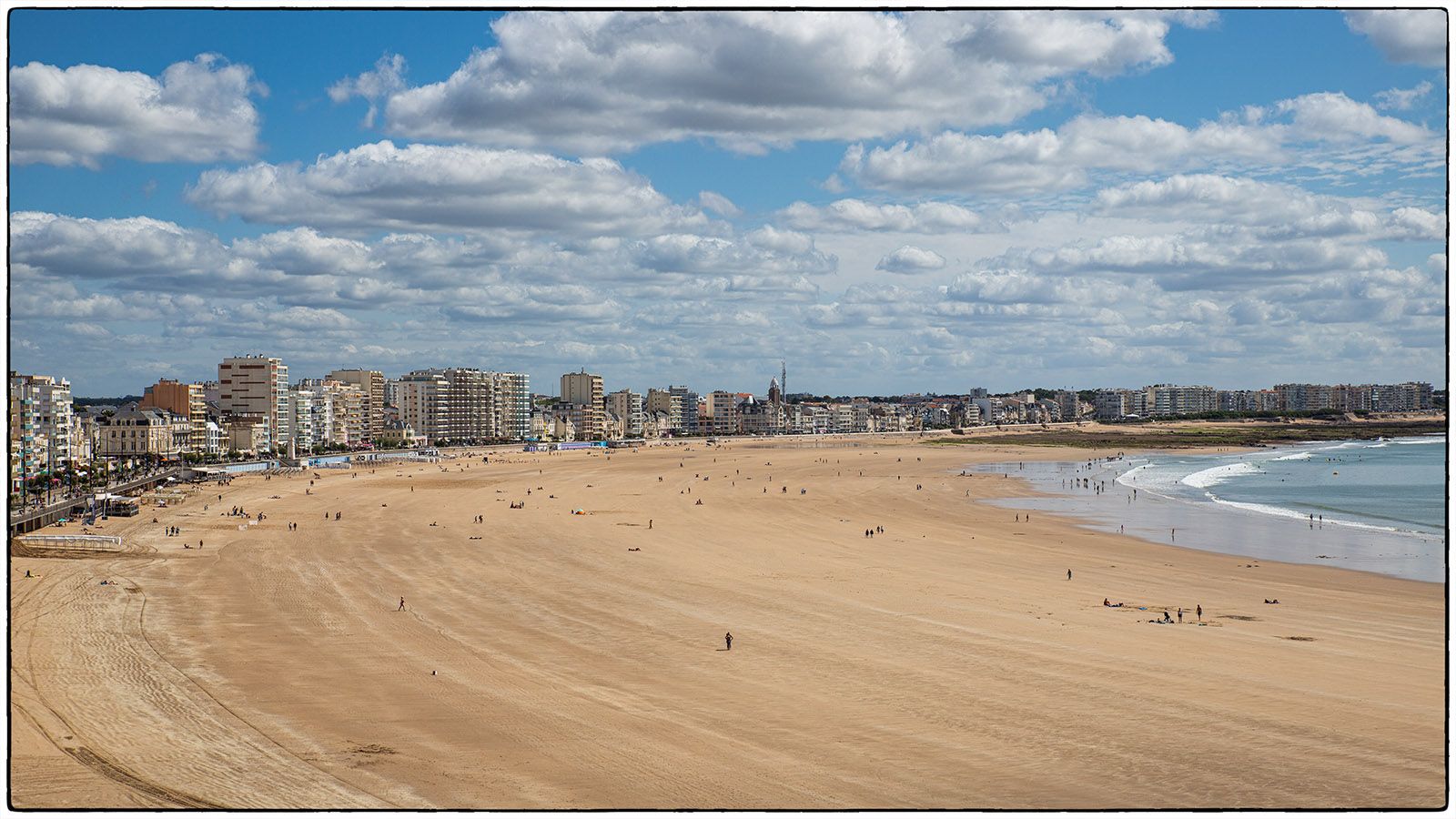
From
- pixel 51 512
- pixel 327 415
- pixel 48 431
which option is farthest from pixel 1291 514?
pixel 327 415

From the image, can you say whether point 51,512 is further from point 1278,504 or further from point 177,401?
point 177,401

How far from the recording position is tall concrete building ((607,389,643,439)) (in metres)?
183

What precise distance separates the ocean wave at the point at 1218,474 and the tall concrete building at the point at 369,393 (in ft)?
333

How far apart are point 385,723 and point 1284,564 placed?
79.9 feet

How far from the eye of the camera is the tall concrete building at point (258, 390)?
119500mm

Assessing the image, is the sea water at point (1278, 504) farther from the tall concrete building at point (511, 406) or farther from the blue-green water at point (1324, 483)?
the tall concrete building at point (511, 406)

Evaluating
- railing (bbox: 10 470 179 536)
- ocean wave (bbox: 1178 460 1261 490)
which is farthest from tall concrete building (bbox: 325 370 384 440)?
ocean wave (bbox: 1178 460 1261 490)

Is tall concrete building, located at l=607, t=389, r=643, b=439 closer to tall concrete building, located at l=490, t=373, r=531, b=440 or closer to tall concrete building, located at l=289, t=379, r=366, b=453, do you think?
tall concrete building, located at l=490, t=373, r=531, b=440

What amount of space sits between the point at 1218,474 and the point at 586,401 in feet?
418

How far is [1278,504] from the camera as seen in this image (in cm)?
4641

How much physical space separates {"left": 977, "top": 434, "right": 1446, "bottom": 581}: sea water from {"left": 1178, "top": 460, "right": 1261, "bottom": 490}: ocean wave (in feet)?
0.22

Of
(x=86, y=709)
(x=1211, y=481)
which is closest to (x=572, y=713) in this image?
(x=86, y=709)

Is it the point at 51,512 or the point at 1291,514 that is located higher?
the point at 51,512

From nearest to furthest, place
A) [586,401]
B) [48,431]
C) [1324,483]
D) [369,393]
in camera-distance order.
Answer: [1324,483] → [48,431] → [369,393] → [586,401]
